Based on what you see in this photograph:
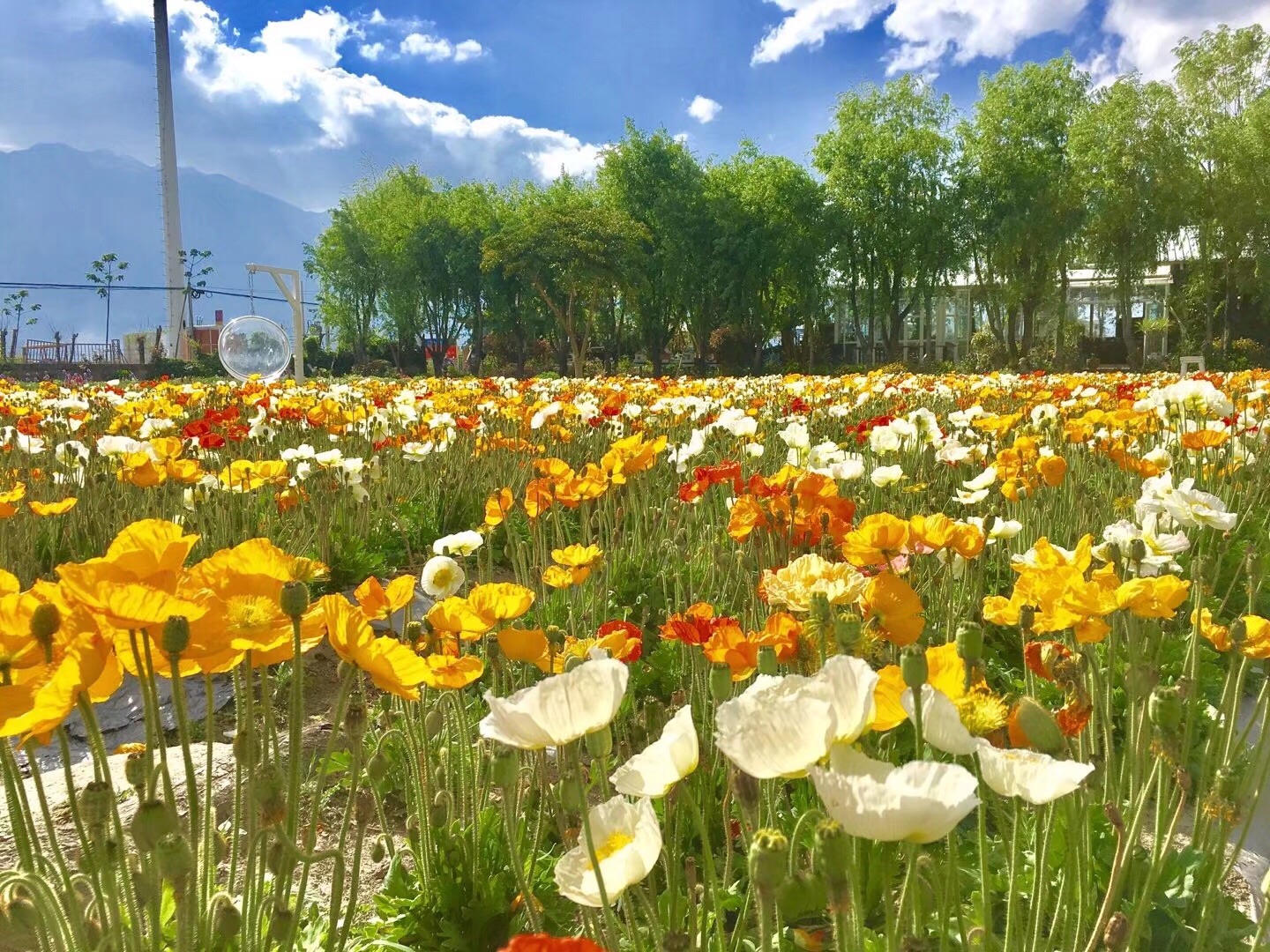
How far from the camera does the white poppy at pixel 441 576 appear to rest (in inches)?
71.5

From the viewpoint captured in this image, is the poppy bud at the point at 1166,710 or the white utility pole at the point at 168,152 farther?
the white utility pole at the point at 168,152

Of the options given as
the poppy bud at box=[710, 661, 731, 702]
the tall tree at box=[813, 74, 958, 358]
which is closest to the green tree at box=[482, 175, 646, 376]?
the tall tree at box=[813, 74, 958, 358]

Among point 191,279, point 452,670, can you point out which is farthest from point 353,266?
point 452,670

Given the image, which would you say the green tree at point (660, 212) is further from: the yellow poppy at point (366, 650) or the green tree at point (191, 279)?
the yellow poppy at point (366, 650)

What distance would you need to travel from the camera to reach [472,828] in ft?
5.16

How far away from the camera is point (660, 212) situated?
3406 centimetres

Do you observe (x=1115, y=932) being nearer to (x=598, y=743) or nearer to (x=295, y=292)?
(x=598, y=743)

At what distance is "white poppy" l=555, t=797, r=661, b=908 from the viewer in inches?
33.8

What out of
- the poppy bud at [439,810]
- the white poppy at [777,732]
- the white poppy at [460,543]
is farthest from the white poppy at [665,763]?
the white poppy at [460,543]

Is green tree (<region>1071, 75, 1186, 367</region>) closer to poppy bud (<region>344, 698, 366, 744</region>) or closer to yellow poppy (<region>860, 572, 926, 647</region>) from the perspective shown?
yellow poppy (<region>860, 572, 926, 647</region>)

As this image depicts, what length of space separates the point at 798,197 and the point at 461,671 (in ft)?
111

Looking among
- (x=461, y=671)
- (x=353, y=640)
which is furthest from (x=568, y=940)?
(x=461, y=671)

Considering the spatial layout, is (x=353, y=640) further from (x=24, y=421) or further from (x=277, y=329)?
(x=277, y=329)

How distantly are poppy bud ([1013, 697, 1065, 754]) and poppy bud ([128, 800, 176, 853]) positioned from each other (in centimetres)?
85
